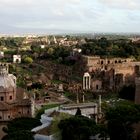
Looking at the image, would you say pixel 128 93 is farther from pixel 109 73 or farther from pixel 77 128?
pixel 77 128

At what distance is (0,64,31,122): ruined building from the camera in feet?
73.1

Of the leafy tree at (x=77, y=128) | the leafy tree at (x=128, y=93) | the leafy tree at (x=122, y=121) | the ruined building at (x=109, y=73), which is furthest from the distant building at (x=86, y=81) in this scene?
the leafy tree at (x=77, y=128)

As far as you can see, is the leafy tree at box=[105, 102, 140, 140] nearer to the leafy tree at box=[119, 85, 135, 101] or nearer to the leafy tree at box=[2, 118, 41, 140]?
the leafy tree at box=[2, 118, 41, 140]

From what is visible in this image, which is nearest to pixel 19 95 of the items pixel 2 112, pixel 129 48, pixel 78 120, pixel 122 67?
pixel 2 112

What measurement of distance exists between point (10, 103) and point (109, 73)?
19.2m

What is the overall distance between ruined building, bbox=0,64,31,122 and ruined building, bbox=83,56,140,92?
15129 mm

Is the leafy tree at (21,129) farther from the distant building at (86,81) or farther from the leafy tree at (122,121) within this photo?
the distant building at (86,81)

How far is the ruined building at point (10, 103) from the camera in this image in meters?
22.3

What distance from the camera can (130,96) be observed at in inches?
1217

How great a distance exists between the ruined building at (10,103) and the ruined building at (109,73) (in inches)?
596

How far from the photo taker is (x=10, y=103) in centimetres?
2272

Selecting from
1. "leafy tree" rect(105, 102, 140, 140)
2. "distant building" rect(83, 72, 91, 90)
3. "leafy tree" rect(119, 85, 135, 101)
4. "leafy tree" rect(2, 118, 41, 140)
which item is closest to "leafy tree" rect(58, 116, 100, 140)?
"leafy tree" rect(105, 102, 140, 140)

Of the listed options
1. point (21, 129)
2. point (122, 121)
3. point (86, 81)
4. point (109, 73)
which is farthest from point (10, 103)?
point (109, 73)

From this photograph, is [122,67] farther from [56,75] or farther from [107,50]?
[107,50]
